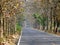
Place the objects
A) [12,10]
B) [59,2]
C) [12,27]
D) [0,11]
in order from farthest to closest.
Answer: [59,2]
[12,27]
[12,10]
[0,11]

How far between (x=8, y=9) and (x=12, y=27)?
103 feet

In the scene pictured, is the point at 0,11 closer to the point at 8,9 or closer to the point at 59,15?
the point at 8,9

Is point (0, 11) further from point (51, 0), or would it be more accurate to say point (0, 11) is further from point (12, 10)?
point (51, 0)

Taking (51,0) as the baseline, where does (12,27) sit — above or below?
below

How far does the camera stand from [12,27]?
51.4 m

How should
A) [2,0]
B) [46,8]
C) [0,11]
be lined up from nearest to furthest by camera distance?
1. [2,0]
2. [0,11]
3. [46,8]

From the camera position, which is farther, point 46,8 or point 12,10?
point 46,8

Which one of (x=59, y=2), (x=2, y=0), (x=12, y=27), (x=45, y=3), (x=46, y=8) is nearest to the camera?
(x=2, y=0)

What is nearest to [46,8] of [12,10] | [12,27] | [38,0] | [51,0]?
[38,0]

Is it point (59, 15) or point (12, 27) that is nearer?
point (12, 27)

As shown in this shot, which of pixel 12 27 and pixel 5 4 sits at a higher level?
pixel 5 4

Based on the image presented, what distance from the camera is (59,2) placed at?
198ft

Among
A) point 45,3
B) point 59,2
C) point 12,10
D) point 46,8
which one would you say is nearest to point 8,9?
point 12,10

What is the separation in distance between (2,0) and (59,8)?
144ft
